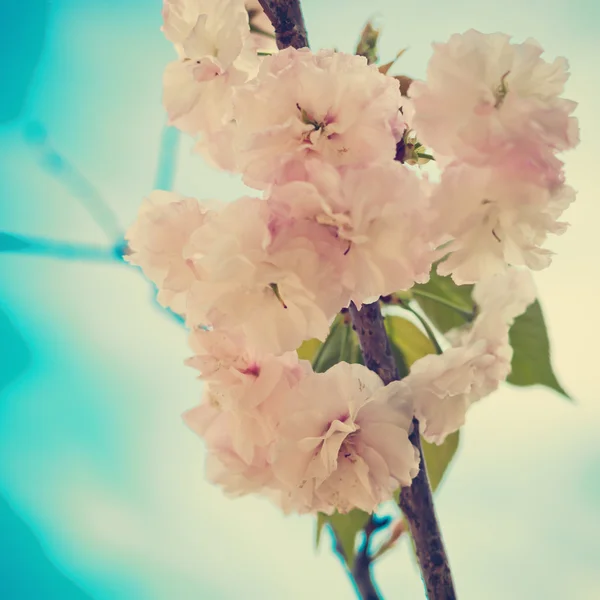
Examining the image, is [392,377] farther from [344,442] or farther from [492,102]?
[492,102]

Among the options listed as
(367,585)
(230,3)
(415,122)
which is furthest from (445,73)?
(367,585)

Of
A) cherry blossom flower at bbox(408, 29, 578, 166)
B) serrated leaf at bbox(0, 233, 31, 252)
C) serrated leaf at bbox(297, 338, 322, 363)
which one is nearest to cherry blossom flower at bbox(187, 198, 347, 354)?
cherry blossom flower at bbox(408, 29, 578, 166)

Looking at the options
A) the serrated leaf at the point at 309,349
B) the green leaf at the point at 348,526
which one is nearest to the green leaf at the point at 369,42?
the serrated leaf at the point at 309,349

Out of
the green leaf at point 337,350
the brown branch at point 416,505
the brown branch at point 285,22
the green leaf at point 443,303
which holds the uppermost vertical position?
the brown branch at point 285,22

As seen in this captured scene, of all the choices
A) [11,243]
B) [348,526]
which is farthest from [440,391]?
[11,243]

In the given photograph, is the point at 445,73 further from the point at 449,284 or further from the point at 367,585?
the point at 367,585

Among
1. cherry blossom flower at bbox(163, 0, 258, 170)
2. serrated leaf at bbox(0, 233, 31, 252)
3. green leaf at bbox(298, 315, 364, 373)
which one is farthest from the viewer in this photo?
serrated leaf at bbox(0, 233, 31, 252)

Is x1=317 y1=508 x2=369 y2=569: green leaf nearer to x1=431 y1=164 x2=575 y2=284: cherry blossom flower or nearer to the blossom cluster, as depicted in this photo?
the blossom cluster

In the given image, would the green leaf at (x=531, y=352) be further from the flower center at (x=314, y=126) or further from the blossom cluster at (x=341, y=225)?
the flower center at (x=314, y=126)
